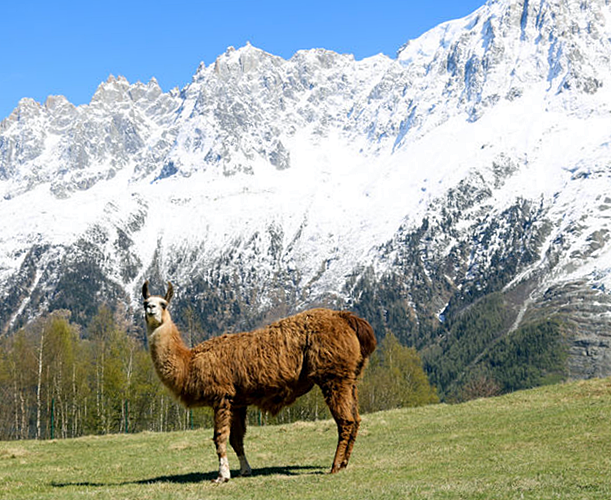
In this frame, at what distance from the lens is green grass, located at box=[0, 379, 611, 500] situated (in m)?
16.1

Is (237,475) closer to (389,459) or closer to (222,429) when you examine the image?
(222,429)

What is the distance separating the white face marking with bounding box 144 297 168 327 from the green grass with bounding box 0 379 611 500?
4178mm

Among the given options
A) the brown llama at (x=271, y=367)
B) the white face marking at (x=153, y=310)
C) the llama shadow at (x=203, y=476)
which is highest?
the white face marking at (x=153, y=310)

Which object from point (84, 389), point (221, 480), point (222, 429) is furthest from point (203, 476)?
point (84, 389)

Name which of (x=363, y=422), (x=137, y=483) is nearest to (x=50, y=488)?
(x=137, y=483)

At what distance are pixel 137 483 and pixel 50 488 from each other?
2.29m

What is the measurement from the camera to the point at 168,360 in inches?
762

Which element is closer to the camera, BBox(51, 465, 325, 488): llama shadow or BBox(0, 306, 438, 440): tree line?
BBox(51, 465, 325, 488): llama shadow

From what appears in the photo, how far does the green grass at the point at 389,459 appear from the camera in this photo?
1614cm

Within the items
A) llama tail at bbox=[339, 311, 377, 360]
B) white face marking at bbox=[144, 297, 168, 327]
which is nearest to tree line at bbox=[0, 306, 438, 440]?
Answer: white face marking at bbox=[144, 297, 168, 327]

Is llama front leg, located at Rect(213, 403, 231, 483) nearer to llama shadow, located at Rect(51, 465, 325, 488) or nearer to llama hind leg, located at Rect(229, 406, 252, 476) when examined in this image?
llama hind leg, located at Rect(229, 406, 252, 476)

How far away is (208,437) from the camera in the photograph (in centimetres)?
3316

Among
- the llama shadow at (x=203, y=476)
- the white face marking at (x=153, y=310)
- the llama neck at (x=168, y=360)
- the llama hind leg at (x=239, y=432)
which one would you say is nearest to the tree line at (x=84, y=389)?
the llama shadow at (x=203, y=476)

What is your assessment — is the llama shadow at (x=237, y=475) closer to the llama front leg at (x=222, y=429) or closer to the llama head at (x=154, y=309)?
the llama front leg at (x=222, y=429)
